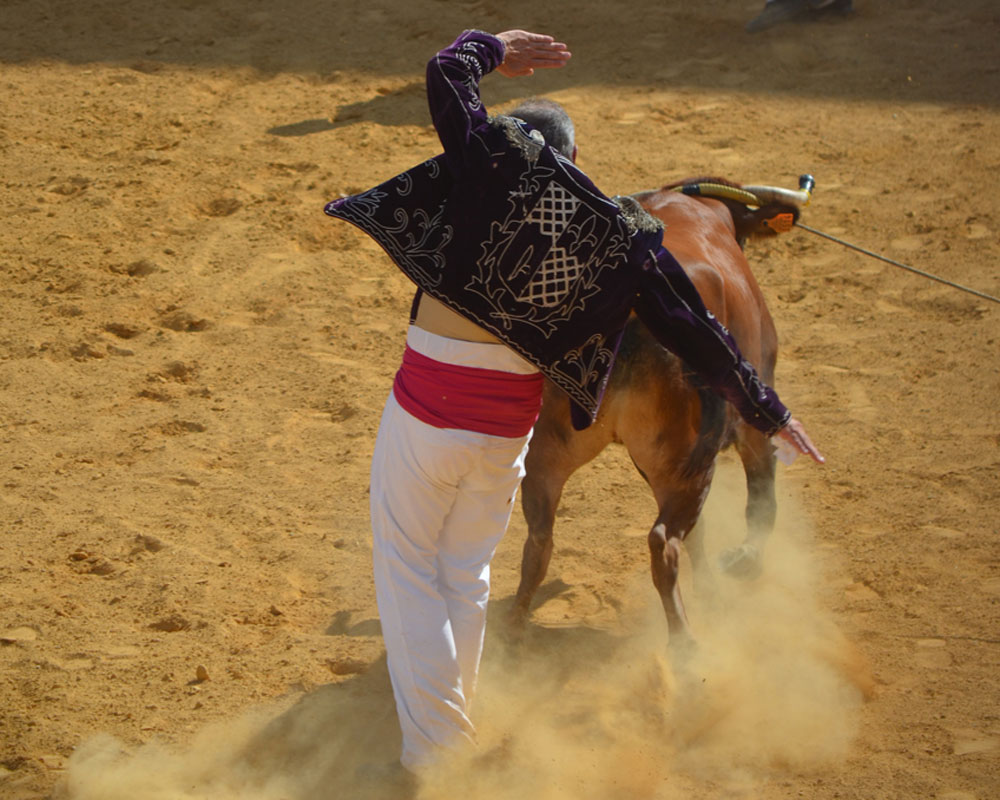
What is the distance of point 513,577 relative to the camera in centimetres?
437

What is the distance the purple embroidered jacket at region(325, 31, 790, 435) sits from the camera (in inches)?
106

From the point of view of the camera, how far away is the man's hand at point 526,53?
119 inches

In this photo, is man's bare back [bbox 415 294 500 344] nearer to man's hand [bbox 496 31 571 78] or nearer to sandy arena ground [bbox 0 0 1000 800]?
man's hand [bbox 496 31 571 78]

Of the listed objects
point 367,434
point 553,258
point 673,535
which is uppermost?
point 553,258

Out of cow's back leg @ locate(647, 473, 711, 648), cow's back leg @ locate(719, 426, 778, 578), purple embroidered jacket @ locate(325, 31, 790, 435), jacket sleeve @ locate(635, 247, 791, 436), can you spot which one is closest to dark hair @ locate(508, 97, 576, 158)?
purple embroidered jacket @ locate(325, 31, 790, 435)

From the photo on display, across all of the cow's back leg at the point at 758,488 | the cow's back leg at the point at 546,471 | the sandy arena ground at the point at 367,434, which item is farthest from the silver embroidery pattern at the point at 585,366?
the cow's back leg at the point at 758,488

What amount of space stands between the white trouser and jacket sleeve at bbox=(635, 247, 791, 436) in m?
0.38

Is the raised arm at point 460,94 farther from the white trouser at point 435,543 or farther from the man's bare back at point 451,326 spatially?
the white trouser at point 435,543

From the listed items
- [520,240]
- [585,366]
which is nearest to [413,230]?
[520,240]

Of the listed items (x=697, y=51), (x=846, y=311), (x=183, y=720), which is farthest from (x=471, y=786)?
(x=697, y=51)

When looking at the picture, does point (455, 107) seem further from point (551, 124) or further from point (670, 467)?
point (670, 467)

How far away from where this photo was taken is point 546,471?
12.4 ft

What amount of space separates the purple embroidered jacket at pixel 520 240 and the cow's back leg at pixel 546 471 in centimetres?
73

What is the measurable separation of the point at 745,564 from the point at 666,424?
1.19 meters
